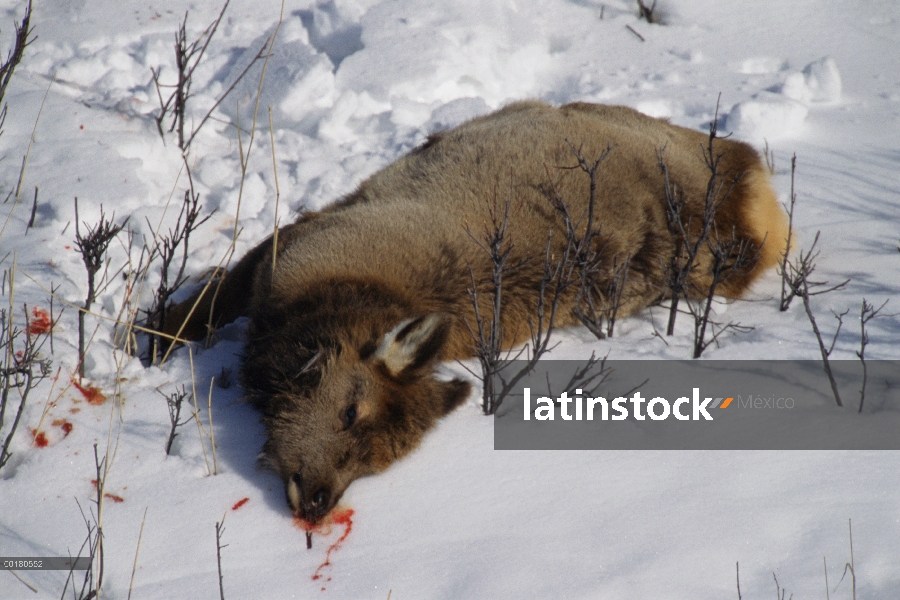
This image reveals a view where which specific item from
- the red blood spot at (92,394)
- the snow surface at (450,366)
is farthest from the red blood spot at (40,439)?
the red blood spot at (92,394)

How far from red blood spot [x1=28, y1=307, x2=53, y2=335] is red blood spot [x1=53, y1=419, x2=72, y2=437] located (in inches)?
23.0

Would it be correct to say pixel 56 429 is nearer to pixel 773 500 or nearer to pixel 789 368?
pixel 773 500

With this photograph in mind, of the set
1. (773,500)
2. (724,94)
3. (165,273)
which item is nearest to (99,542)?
(165,273)

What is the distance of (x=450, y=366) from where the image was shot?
439 centimetres

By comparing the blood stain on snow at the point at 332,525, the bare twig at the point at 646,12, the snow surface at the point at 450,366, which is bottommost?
the blood stain on snow at the point at 332,525

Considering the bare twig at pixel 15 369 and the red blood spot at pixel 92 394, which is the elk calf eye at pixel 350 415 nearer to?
the red blood spot at pixel 92 394

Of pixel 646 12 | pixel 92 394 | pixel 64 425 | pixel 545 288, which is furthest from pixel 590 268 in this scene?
pixel 646 12

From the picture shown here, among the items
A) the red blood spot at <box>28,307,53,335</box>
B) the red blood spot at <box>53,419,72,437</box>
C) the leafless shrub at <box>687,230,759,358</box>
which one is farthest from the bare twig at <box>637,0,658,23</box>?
the red blood spot at <box>53,419,72,437</box>

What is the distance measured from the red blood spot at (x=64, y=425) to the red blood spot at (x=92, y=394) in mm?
171

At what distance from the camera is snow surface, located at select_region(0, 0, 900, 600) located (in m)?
2.99

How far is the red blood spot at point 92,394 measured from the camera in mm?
3789

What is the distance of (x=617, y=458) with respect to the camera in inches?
142

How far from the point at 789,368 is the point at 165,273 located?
3348 mm

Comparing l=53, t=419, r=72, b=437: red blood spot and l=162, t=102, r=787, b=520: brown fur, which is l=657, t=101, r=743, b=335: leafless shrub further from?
l=53, t=419, r=72, b=437: red blood spot
